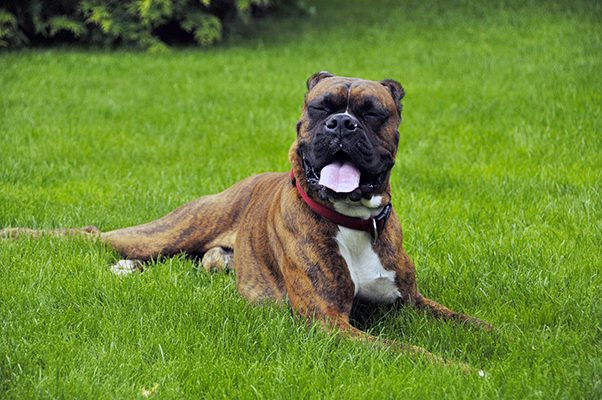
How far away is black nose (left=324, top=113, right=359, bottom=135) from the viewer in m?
4.09

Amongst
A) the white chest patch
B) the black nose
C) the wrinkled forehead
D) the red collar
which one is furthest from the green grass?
the wrinkled forehead

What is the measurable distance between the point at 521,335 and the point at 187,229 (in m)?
2.28

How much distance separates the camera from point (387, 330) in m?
4.36

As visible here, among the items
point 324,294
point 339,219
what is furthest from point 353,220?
point 324,294

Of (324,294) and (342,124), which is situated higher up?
(342,124)

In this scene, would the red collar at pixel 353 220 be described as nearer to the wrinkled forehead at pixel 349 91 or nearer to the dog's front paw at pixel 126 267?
the wrinkled forehead at pixel 349 91

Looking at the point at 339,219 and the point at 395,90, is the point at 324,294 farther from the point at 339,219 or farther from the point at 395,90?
the point at 395,90

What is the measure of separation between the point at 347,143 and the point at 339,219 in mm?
408

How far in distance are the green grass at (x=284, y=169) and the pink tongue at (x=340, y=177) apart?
70 cm

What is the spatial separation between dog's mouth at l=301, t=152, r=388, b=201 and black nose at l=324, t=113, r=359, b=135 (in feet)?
0.40

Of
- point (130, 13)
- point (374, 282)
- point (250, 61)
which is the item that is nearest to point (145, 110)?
point (250, 61)

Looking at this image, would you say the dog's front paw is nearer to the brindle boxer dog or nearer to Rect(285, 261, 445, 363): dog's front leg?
the brindle boxer dog

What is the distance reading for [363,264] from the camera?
4.31 metres

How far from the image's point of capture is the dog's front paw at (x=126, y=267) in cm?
509
